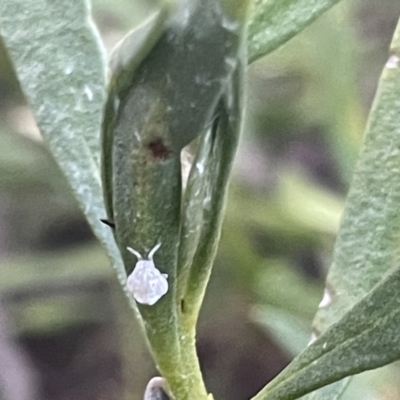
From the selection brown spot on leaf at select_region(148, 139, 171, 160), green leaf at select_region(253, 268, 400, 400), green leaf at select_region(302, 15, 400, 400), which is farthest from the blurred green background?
brown spot on leaf at select_region(148, 139, 171, 160)

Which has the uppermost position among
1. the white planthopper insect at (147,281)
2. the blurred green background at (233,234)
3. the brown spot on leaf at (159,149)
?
the brown spot on leaf at (159,149)

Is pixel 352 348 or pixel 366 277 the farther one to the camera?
pixel 366 277

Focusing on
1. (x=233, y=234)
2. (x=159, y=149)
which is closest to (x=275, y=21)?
(x=159, y=149)

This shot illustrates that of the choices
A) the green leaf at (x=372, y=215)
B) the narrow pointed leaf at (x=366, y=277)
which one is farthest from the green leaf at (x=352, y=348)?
the green leaf at (x=372, y=215)

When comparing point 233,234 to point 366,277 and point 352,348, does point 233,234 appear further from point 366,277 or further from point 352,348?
point 352,348

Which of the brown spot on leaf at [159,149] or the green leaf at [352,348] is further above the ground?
the brown spot on leaf at [159,149]

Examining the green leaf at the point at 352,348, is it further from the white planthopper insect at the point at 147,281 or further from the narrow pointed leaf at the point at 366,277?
the white planthopper insect at the point at 147,281

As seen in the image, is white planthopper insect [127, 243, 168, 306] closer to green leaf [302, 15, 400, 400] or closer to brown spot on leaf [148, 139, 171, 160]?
brown spot on leaf [148, 139, 171, 160]
